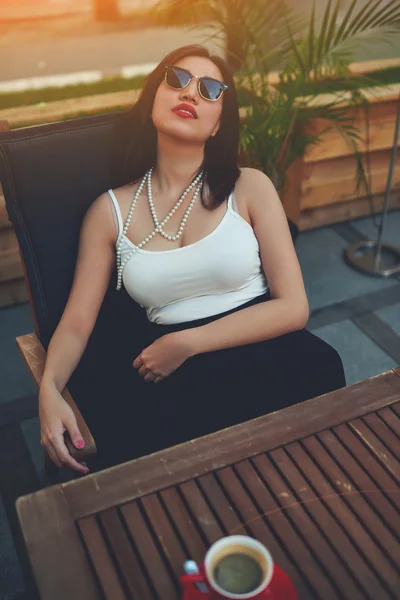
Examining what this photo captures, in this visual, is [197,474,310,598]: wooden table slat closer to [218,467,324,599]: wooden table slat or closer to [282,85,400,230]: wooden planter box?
[218,467,324,599]: wooden table slat

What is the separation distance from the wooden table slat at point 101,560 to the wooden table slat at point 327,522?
0.30m

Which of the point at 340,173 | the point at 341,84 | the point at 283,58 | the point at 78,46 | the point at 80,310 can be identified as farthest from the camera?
the point at 78,46

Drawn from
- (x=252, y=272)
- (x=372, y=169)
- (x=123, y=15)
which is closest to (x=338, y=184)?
(x=372, y=169)

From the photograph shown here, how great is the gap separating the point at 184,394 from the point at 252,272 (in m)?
0.37

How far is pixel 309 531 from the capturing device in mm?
917

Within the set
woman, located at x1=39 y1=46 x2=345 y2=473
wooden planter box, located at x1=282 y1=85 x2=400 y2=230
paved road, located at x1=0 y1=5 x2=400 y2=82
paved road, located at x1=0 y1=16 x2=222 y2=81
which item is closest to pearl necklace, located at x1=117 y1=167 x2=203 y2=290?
woman, located at x1=39 y1=46 x2=345 y2=473

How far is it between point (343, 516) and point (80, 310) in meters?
0.79

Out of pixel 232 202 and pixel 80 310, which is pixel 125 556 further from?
pixel 232 202

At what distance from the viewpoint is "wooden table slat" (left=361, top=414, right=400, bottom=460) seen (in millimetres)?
1060

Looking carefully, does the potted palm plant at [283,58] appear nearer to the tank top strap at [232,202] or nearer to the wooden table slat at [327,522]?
the tank top strap at [232,202]

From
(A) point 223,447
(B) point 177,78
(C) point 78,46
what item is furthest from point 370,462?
(C) point 78,46

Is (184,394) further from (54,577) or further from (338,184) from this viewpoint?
(338,184)

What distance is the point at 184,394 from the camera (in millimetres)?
1438

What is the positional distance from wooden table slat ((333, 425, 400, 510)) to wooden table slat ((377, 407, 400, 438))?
0.08m
